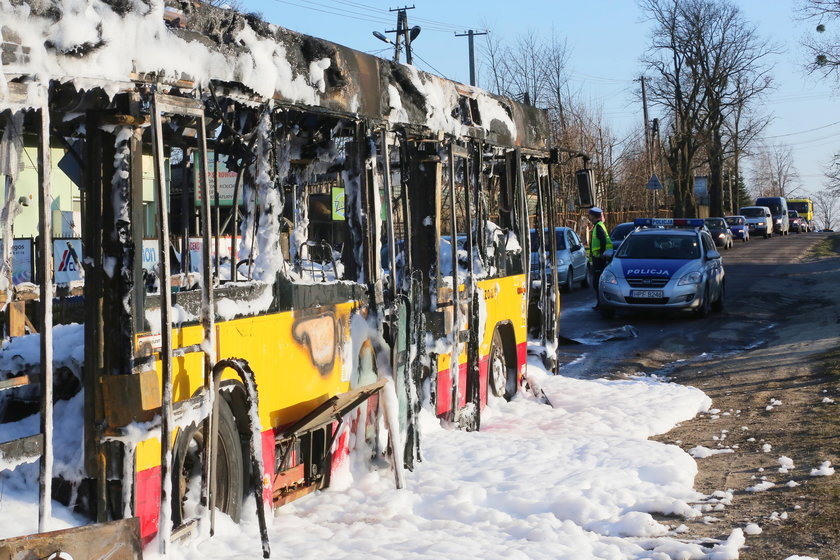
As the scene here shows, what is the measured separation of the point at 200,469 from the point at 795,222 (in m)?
72.4

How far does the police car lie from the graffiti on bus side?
38.7 feet

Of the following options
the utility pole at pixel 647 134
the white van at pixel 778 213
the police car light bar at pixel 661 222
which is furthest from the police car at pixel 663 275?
the white van at pixel 778 213

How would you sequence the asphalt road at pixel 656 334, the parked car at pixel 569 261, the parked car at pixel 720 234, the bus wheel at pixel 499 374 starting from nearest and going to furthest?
the bus wheel at pixel 499 374 < the asphalt road at pixel 656 334 < the parked car at pixel 569 261 < the parked car at pixel 720 234

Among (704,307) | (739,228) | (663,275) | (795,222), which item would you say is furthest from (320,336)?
(795,222)

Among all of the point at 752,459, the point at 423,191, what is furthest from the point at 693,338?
the point at 423,191

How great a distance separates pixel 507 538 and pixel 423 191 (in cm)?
288

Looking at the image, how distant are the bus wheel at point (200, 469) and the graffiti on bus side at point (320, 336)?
0.74m

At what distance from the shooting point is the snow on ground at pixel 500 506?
536 cm

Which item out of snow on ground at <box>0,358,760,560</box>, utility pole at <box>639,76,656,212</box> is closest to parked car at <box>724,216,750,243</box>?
utility pole at <box>639,76,656,212</box>

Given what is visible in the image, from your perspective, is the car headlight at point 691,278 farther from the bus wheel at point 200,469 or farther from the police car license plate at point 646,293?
the bus wheel at point 200,469

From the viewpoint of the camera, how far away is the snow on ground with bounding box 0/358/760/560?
5.36 metres

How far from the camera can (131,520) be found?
3.99 m

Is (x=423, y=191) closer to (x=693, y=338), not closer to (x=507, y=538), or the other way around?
(x=507, y=538)

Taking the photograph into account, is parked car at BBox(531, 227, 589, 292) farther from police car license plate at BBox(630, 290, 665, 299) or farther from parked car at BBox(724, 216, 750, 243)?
parked car at BBox(724, 216, 750, 243)
